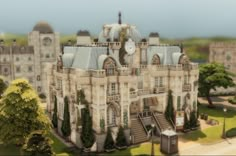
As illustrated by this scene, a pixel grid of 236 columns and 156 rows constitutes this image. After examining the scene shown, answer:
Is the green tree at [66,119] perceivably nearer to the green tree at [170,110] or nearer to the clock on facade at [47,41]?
the green tree at [170,110]

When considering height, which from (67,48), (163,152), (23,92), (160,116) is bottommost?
(163,152)

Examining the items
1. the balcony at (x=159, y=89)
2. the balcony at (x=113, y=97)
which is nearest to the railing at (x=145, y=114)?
the balcony at (x=159, y=89)

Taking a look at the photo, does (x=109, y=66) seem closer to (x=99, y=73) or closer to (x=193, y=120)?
(x=99, y=73)

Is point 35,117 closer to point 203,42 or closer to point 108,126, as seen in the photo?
point 108,126

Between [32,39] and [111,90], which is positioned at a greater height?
[32,39]

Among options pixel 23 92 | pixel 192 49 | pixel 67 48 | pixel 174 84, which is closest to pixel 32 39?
pixel 67 48

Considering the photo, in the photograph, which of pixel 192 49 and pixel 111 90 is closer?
pixel 111 90

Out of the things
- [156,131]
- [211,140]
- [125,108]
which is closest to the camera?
[125,108]

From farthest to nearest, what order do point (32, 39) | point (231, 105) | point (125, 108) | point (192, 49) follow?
point (192, 49) → point (32, 39) → point (231, 105) → point (125, 108)
